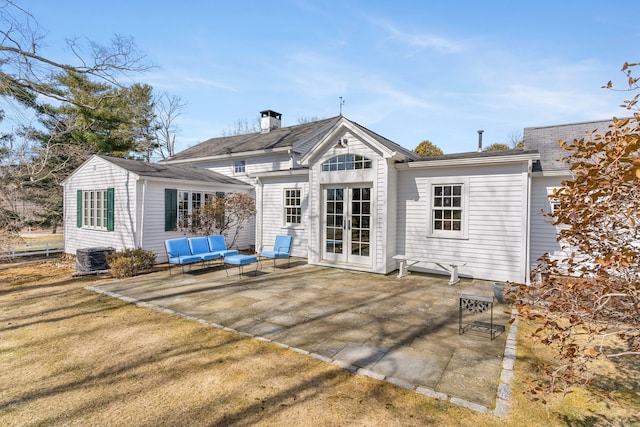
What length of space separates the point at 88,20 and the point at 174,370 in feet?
36.3

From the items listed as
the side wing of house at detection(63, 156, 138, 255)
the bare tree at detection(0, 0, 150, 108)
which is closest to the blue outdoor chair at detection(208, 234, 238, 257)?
the side wing of house at detection(63, 156, 138, 255)

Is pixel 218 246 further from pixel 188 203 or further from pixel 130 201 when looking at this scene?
pixel 130 201

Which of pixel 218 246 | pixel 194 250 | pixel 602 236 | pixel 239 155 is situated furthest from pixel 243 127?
pixel 602 236

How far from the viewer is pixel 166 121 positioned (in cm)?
3117

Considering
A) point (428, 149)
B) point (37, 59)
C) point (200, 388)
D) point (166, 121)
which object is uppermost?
point (166, 121)

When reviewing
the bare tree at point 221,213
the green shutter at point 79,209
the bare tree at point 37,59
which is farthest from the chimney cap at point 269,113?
the green shutter at point 79,209

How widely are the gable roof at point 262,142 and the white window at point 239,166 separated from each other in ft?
1.89

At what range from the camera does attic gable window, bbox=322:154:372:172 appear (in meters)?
9.58

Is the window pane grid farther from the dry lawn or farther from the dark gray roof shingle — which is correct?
the dry lawn

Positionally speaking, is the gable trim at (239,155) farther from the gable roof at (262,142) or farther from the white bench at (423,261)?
the white bench at (423,261)

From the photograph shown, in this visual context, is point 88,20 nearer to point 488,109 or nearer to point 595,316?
point 595,316

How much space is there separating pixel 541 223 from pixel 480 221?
198 cm

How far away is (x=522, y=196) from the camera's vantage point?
8148mm

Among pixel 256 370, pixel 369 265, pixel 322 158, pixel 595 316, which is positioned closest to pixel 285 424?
pixel 256 370
